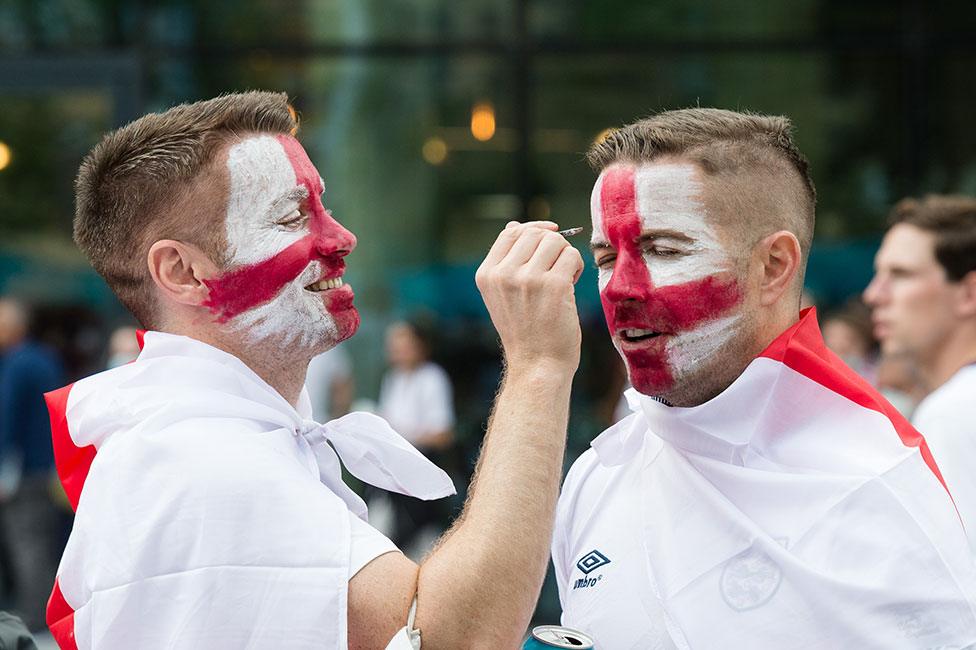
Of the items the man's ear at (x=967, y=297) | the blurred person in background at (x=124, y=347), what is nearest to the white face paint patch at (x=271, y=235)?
the man's ear at (x=967, y=297)

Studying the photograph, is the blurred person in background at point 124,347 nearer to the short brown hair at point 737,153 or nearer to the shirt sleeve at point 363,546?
the short brown hair at point 737,153

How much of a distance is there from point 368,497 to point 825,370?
6.48 meters

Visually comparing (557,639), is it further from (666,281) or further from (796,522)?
(666,281)

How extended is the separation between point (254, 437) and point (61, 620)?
54 centimetres

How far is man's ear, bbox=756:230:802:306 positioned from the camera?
8.50ft

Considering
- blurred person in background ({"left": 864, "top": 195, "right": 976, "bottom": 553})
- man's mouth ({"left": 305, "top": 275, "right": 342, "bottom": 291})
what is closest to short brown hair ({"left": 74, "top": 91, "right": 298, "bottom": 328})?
man's mouth ({"left": 305, "top": 275, "right": 342, "bottom": 291})

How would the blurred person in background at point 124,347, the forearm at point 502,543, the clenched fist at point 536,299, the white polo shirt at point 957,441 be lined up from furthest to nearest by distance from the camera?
1. the blurred person in background at point 124,347
2. the white polo shirt at point 957,441
3. the clenched fist at point 536,299
4. the forearm at point 502,543

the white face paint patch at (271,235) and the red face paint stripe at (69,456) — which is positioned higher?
the white face paint patch at (271,235)

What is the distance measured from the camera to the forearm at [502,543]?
2.03 metres

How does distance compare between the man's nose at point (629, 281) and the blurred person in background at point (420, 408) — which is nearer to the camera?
the man's nose at point (629, 281)

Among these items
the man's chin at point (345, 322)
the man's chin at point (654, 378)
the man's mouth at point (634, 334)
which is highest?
the man's chin at point (345, 322)

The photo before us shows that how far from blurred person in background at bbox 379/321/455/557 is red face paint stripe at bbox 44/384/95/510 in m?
5.67

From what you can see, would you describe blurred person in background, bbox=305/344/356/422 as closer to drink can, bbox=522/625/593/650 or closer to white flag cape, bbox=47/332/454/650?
white flag cape, bbox=47/332/454/650

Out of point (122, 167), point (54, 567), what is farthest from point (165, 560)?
point (54, 567)
